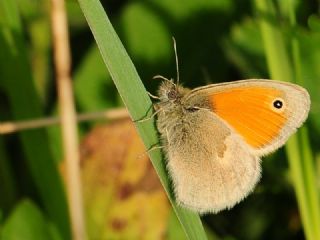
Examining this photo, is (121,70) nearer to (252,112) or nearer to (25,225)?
(252,112)

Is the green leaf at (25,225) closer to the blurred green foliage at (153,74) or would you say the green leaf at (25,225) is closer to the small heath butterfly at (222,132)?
the blurred green foliage at (153,74)

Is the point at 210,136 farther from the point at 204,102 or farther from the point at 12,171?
the point at 12,171

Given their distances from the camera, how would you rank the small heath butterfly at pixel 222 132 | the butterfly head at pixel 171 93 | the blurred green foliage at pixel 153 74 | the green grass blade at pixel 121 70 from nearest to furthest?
the green grass blade at pixel 121 70 → the small heath butterfly at pixel 222 132 → the butterfly head at pixel 171 93 → the blurred green foliage at pixel 153 74

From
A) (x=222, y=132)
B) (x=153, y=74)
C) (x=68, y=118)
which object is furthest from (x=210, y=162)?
(x=153, y=74)

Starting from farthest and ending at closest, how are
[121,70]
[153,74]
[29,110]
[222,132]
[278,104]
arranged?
1. [153,74]
2. [29,110]
3. [222,132]
4. [278,104]
5. [121,70]

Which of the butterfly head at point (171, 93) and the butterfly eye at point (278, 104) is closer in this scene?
the butterfly eye at point (278, 104)

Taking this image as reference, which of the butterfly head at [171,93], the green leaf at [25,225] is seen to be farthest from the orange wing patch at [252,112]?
the green leaf at [25,225]
